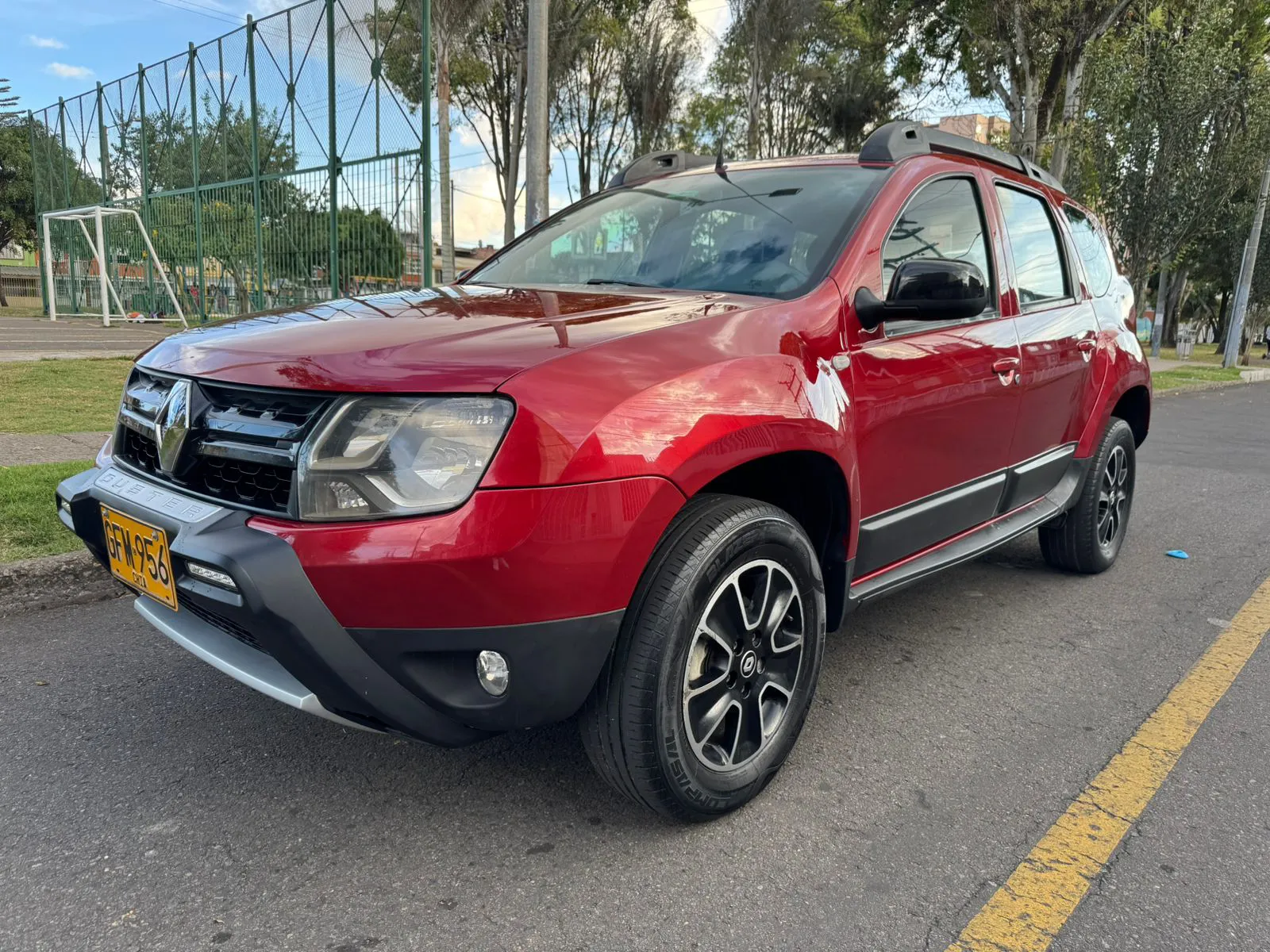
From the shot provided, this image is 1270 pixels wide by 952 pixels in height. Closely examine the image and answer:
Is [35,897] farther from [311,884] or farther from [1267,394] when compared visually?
[1267,394]

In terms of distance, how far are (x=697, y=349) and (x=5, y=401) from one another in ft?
24.0

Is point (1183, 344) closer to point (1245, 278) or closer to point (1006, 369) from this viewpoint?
point (1245, 278)

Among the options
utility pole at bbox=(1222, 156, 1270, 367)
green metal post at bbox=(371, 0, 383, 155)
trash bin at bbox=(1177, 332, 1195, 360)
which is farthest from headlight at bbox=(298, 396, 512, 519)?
trash bin at bbox=(1177, 332, 1195, 360)

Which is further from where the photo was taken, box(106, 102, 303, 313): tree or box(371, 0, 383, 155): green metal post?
box(106, 102, 303, 313): tree

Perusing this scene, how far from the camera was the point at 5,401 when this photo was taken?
23.6ft

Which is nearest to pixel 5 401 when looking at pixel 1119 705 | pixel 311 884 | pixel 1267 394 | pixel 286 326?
pixel 286 326

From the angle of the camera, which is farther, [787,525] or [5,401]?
[5,401]

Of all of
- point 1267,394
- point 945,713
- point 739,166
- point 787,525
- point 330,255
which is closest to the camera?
point 787,525

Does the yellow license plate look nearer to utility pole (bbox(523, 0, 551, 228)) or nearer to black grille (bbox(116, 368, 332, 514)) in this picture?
black grille (bbox(116, 368, 332, 514))

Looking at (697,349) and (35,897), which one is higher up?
(697,349)

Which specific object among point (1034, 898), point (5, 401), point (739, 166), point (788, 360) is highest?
point (739, 166)

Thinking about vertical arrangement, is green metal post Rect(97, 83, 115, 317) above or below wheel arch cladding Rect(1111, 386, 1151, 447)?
above

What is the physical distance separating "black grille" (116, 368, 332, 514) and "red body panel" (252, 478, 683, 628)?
133 mm

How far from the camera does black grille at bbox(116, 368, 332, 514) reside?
6.03ft
